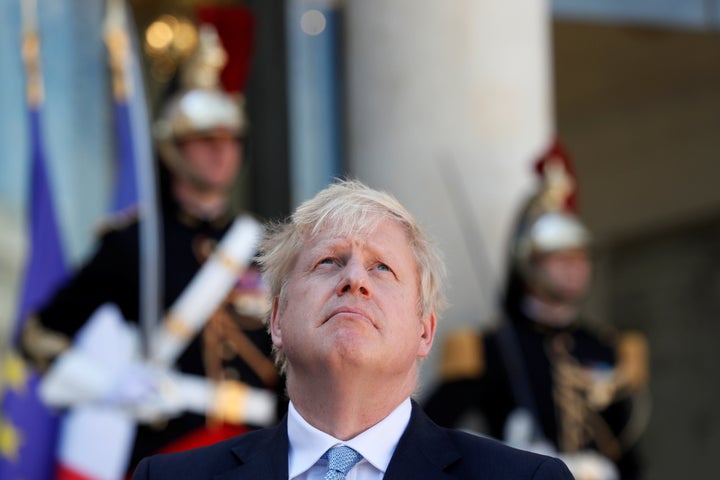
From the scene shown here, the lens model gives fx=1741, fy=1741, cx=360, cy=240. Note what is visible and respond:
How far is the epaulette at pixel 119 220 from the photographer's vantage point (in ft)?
18.1

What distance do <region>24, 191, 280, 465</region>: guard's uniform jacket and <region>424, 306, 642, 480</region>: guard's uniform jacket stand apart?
105cm

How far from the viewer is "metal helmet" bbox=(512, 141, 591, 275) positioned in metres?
6.64

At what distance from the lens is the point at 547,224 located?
6.64m

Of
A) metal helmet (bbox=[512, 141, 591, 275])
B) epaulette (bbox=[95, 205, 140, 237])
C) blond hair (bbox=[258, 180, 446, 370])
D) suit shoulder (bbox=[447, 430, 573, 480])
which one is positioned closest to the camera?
suit shoulder (bbox=[447, 430, 573, 480])

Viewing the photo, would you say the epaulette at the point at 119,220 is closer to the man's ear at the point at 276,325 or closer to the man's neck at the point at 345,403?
the man's ear at the point at 276,325

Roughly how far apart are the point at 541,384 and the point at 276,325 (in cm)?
403

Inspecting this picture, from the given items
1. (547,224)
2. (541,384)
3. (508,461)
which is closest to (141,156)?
(547,224)

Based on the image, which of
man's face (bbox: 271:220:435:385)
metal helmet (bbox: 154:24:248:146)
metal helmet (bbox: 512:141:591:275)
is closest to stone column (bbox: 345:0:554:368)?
metal helmet (bbox: 512:141:591:275)

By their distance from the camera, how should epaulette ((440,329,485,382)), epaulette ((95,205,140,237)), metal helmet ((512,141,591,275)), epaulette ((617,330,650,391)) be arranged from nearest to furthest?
epaulette ((95,205,140,237))
epaulette ((440,329,485,382))
metal helmet ((512,141,591,275))
epaulette ((617,330,650,391))

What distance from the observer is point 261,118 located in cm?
788

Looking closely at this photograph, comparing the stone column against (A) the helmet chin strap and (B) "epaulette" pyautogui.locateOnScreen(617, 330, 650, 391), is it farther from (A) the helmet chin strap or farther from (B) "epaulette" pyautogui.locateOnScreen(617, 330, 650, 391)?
(B) "epaulette" pyautogui.locateOnScreen(617, 330, 650, 391)

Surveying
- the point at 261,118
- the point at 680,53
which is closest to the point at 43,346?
the point at 261,118

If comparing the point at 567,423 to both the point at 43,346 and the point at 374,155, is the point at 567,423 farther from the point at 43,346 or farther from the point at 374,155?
the point at 43,346

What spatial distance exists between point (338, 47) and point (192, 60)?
88.9 inches
